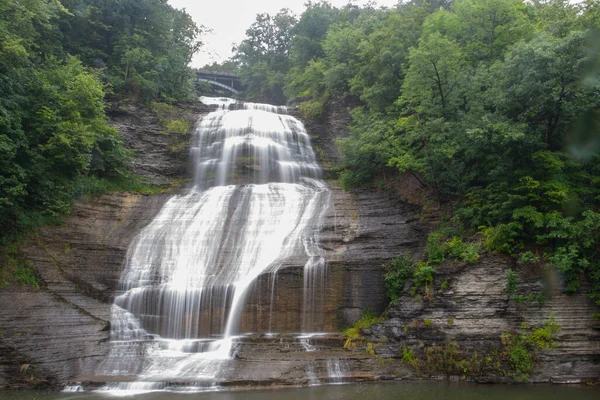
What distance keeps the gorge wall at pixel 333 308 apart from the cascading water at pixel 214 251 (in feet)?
1.92

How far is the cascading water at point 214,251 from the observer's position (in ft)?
44.9

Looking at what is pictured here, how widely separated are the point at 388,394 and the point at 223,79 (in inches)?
1908

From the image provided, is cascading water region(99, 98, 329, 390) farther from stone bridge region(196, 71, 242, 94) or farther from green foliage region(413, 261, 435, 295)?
stone bridge region(196, 71, 242, 94)

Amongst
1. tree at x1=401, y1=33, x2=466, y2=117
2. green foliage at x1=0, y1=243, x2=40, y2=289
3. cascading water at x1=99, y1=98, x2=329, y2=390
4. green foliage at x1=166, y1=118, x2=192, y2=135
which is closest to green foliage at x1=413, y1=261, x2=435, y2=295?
cascading water at x1=99, y1=98, x2=329, y2=390

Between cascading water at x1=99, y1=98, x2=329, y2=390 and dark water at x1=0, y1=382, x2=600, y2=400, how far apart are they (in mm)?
1083

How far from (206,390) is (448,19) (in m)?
20.6

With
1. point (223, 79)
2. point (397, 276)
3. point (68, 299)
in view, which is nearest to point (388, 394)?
point (397, 276)

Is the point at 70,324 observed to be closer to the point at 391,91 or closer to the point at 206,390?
the point at 206,390

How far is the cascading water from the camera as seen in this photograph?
13.7 metres

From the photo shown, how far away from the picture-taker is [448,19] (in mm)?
22797

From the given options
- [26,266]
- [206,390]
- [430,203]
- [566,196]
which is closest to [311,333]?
[206,390]

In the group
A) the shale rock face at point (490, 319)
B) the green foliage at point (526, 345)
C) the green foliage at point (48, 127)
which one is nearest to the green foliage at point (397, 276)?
the shale rock face at point (490, 319)

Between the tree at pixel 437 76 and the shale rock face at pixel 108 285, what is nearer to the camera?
the shale rock face at pixel 108 285

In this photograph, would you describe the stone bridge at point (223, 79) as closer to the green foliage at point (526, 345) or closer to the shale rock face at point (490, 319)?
the shale rock face at point (490, 319)
